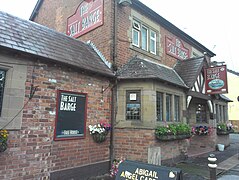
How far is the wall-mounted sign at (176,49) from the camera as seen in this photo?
37.1 feet

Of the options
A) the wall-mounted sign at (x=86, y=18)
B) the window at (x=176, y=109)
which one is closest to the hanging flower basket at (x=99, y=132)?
the window at (x=176, y=109)

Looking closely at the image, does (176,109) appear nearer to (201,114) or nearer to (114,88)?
(114,88)

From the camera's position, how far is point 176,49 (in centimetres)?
1205

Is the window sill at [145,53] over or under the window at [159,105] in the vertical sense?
over

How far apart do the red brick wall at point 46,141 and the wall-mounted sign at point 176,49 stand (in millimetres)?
5822

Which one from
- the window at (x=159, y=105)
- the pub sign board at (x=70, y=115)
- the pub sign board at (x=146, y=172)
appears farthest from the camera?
the window at (x=159, y=105)

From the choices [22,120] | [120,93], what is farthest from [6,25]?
[120,93]

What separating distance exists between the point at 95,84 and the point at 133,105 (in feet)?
5.78

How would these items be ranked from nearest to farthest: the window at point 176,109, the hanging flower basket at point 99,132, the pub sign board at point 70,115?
the pub sign board at point 70,115
the hanging flower basket at point 99,132
the window at point 176,109

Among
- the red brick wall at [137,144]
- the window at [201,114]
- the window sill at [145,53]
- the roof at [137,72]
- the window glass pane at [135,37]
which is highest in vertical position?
the window glass pane at [135,37]

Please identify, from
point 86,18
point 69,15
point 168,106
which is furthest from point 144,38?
point 69,15

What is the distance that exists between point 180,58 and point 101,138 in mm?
7844

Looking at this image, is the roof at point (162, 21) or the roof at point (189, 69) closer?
the roof at point (162, 21)

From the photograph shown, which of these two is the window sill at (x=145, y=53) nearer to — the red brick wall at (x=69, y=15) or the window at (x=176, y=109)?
the red brick wall at (x=69, y=15)
